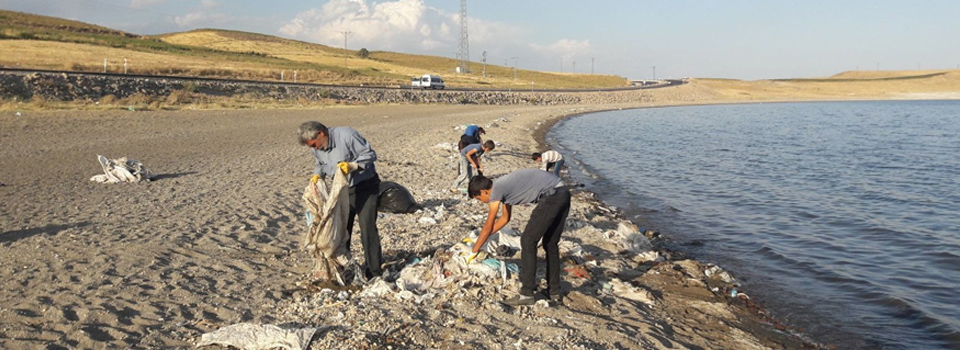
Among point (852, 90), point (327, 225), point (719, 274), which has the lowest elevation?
point (719, 274)

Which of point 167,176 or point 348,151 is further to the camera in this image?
point 167,176

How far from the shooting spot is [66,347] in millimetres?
4973

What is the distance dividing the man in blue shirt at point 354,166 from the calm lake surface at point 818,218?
15.4ft

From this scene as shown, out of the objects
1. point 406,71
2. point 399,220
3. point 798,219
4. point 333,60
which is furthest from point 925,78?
point 399,220

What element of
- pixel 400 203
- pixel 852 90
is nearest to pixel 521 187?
pixel 400 203

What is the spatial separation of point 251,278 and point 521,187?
3.06 m

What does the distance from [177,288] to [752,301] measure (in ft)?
20.9

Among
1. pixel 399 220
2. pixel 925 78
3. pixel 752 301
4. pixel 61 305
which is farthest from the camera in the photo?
pixel 925 78

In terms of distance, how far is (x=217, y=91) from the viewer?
33969mm

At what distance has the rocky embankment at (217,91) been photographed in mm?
25703

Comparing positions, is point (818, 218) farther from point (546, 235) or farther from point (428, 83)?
point (428, 83)

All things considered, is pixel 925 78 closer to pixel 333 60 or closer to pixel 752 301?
pixel 333 60

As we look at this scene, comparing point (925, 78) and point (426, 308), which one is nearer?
point (426, 308)

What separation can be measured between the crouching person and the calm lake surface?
319 centimetres
